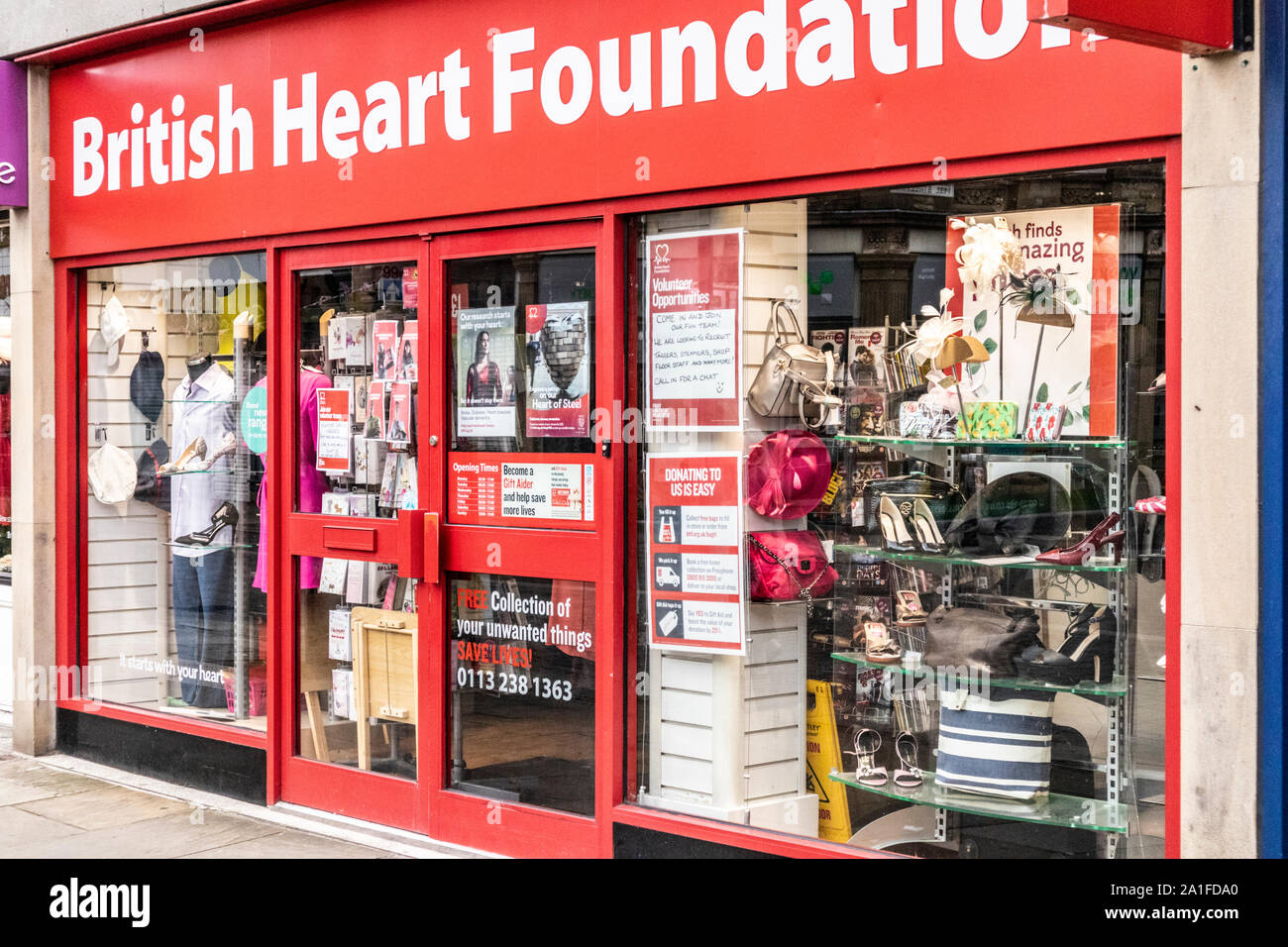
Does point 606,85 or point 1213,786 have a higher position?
point 606,85

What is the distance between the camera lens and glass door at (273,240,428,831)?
651 centimetres

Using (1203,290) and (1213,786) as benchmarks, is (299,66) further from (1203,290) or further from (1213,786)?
(1213,786)

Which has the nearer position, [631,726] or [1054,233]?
[1054,233]

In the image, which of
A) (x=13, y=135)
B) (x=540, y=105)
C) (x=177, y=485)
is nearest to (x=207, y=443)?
(x=177, y=485)

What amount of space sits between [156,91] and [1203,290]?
567 cm

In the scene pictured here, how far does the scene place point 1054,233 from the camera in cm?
457

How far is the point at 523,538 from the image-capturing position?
19.6 feet

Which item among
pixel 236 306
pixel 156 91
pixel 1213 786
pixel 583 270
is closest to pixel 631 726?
pixel 583 270

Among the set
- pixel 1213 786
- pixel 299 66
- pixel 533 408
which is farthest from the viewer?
pixel 299 66

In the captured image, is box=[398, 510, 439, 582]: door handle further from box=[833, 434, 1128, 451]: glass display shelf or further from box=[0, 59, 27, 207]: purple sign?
box=[0, 59, 27, 207]: purple sign

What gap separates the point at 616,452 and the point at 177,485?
3.27m

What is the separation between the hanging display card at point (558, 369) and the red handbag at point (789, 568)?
94cm

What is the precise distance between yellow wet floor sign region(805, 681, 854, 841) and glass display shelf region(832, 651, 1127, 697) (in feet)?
0.59

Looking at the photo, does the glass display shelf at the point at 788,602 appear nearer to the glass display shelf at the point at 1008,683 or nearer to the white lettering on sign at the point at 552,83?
the glass display shelf at the point at 1008,683
